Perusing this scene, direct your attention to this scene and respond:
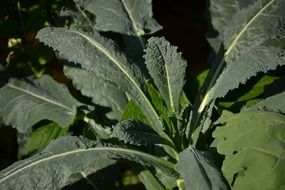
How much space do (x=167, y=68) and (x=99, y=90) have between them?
1.28 feet

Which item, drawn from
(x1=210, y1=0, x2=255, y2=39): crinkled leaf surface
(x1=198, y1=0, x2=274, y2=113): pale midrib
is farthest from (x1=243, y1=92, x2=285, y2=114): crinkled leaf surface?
(x1=210, y1=0, x2=255, y2=39): crinkled leaf surface

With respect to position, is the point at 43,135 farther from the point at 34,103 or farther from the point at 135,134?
the point at 135,134

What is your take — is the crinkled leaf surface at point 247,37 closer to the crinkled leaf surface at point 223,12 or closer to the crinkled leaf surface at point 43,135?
the crinkled leaf surface at point 223,12

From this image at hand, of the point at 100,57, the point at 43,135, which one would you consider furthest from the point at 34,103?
the point at 100,57

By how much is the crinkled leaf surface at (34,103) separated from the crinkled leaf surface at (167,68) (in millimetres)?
332

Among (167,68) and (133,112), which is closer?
(167,68)

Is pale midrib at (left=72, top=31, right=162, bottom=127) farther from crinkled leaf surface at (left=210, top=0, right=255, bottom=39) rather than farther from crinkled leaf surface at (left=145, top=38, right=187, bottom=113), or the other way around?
crinkled leaf surface at (left=210, top=0, right=255, bottom=39)

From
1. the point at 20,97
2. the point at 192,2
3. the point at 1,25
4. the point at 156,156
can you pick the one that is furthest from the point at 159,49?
the point at 192,2

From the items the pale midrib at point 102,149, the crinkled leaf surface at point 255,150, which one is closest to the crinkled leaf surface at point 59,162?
the pale midrib at point 102,149

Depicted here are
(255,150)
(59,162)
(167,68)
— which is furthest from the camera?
(167,68)

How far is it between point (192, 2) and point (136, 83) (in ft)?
3.89

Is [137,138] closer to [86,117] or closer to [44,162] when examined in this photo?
[44,162]

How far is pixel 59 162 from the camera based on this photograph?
3.97ft

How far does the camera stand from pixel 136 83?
1393 mm
